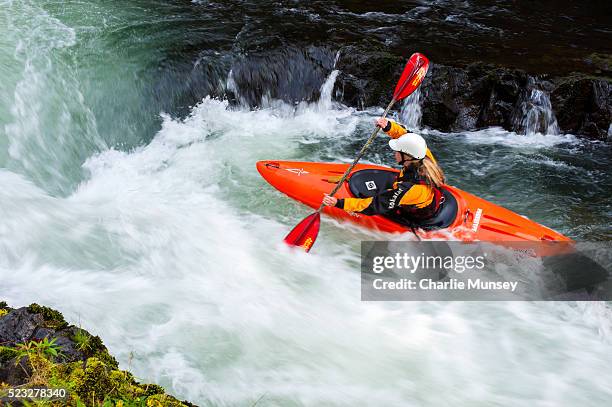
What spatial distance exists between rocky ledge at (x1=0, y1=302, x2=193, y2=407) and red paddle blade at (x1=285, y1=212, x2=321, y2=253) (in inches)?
73.5

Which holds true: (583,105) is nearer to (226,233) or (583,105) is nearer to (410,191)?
(410,191)

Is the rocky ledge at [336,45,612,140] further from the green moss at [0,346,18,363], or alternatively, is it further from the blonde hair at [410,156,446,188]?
the green moss at [0,346,18,363]

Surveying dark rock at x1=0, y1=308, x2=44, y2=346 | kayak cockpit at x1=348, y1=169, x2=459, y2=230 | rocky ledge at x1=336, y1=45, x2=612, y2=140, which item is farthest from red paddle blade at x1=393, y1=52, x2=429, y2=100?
dark rock at x1=0, y1=308, x2=44, y2=346

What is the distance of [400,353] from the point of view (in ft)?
11.3

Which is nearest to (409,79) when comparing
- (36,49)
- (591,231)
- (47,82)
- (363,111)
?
(363,111)

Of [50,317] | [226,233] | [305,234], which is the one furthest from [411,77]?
[50,317]

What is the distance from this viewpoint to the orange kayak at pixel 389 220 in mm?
4133

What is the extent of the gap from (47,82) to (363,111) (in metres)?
3.58

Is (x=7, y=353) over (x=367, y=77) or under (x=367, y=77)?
under

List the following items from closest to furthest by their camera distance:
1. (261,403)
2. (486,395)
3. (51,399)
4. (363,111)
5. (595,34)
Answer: (51,399) < (261,403) < (486,395) < (363,111) < (595,34)

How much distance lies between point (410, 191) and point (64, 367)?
248cm

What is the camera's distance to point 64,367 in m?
2.29

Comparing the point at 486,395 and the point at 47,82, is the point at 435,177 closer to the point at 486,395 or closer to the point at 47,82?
the point at 486,395

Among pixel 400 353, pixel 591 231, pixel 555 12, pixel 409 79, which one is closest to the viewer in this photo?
pixel 400 353
